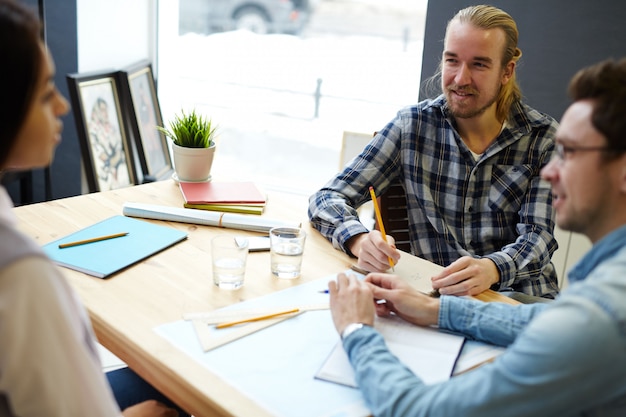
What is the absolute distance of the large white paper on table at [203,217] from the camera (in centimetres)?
172

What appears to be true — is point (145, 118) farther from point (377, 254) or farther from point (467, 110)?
point (377, 254)

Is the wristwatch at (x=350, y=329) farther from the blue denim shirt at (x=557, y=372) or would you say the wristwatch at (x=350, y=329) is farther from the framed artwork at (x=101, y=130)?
the framed artwork at (x=101, y=130)

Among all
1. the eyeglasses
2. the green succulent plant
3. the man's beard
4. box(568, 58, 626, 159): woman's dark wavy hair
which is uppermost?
box(568, 58, 626, 159): woman's dark wavy hair

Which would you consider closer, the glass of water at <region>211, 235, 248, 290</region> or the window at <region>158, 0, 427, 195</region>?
the glass of water at <region>211, 235, 248, 290</region>

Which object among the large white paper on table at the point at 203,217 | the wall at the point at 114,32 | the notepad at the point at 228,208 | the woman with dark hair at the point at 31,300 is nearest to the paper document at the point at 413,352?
the woman with dark hair at the point at 31,300

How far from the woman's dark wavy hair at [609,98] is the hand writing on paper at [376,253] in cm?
60

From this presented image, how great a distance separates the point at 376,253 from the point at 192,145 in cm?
74

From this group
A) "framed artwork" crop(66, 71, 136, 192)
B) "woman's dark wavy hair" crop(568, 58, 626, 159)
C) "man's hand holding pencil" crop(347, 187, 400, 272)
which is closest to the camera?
"woman's dark wavy hair" crop(568, 58, 626, 159)

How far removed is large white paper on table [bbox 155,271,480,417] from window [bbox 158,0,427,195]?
2.11 m

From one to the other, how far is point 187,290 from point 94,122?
1.97 m

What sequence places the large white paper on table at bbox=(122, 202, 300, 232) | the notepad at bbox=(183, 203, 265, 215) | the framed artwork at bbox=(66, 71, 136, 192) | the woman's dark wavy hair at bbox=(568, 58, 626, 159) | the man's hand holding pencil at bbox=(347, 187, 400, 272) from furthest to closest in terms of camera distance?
the framed artwork at bbox=(66, 71, 136, 192) → the notepad at bbox=(183, 203, 265, 215) → the large white paper on table at bbox=(122, 202, 300, 232) → the man's hand holding pencil at bbox=(347, 187, 400, 272) → the woman's dark wavy hair at bbox=(568, 58, 626, 159)

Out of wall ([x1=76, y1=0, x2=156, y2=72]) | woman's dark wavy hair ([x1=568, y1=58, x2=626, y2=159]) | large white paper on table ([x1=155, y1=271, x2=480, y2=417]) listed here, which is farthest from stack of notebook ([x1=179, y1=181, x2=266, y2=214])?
wall ([x1=76, y1=0, x2=156, y2=72])

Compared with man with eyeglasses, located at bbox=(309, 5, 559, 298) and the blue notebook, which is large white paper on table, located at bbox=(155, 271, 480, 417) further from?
man with eyeglasses, located at bbox=(309, 5, 559, 298)

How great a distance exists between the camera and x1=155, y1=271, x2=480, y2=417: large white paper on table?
103 centimetres
